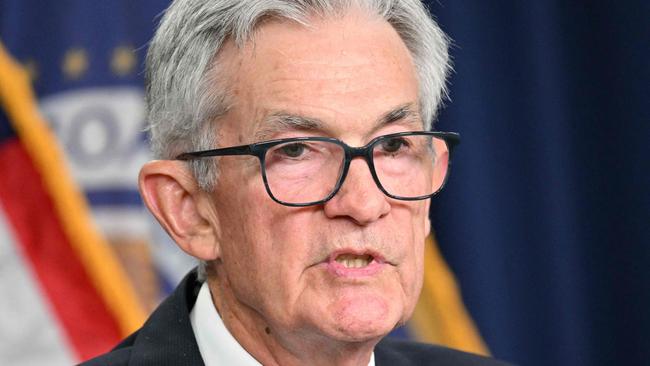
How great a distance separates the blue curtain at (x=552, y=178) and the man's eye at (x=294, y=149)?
173cm

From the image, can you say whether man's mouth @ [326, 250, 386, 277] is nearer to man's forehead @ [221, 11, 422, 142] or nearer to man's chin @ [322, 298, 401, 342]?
man's chin @ [322, 298, 401, 342]

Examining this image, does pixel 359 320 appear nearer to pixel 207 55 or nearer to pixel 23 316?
pixel 207 55

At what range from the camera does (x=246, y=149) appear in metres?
2.04

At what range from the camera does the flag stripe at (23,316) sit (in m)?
3.16

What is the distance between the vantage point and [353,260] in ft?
6.56

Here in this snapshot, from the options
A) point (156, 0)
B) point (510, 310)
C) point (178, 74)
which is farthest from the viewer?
point (510, 310)

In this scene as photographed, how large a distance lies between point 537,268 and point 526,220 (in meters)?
0.17

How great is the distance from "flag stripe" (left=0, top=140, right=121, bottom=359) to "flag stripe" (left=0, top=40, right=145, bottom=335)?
1.1 inches

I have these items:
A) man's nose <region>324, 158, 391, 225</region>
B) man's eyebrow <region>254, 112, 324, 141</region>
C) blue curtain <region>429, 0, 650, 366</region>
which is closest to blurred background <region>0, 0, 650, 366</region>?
blue curtain <region>429, 0, 650, 366</region>

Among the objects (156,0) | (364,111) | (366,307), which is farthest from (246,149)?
(156,0)

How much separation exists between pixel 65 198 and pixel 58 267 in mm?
205

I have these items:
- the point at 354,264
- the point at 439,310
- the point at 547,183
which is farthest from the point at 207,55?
the point at 547,183

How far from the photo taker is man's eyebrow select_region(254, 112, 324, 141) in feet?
6.54

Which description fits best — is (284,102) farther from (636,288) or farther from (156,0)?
(636,288)
